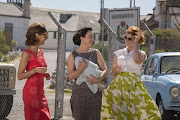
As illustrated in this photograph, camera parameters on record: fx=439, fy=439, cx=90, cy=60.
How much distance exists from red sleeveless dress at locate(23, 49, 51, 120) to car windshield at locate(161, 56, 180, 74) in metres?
5.26

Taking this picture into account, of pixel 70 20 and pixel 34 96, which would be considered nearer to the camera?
pixel 34 96

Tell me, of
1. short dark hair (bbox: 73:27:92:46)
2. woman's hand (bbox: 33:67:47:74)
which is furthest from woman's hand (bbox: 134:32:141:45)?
woman's hand (bbox: 33:67:47:74)

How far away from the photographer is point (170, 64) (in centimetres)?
1038

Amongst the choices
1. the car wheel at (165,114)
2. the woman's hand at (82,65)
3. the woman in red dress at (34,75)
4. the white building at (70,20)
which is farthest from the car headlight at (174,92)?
the white building at (70,20)

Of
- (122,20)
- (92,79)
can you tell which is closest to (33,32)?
(92,79)

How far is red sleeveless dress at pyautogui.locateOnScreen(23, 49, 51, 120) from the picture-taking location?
17.6ft

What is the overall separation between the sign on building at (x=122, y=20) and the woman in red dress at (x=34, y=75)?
13.7 m

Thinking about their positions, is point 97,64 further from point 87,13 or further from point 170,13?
point 87,13

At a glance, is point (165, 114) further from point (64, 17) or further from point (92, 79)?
point (64, 17)

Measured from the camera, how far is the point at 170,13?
63.2m

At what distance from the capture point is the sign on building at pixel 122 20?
19.3m

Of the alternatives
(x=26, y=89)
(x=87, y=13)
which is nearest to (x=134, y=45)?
(x=26, y=89)

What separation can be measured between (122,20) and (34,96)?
15104 mm

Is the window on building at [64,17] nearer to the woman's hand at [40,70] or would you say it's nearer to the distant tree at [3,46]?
the distant tree at [3,46]
